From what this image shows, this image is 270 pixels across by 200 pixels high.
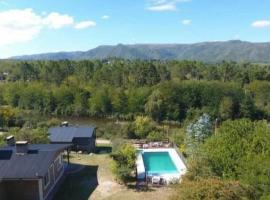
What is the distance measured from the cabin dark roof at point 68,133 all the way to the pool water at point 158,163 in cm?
603

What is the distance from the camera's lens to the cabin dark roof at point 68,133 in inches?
1401

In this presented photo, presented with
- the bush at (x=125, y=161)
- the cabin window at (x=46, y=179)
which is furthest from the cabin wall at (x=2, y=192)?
the bush at (x=125, y=161)

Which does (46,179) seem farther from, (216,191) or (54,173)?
(216,191)

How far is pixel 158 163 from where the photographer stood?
3366 centimetres

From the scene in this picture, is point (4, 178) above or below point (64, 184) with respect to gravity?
above

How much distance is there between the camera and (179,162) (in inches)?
1289

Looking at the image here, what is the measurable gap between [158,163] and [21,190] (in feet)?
45.6

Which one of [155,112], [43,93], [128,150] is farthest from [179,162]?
[43,93]

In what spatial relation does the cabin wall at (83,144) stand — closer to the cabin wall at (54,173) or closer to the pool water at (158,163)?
the pool water at (158,163)

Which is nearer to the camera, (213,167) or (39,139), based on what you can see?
(213,167)

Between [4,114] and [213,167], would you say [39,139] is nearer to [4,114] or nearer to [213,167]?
[213,167]

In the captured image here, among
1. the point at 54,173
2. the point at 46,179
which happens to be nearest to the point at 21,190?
the point at 46,179

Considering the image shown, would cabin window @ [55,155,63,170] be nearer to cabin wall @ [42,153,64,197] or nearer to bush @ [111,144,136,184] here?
cabin wall @ [42,153,64,197]

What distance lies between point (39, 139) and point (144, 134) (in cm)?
1471
